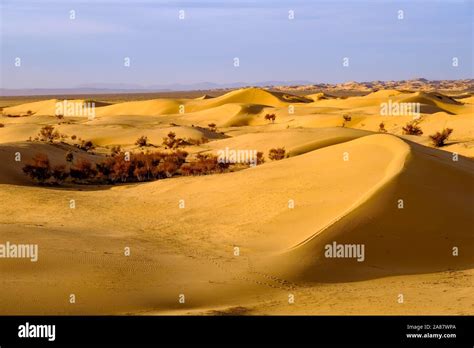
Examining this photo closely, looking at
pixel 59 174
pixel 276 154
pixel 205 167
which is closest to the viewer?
pixel 59 174

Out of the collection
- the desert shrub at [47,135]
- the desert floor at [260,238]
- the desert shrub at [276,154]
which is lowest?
the desert floor at [260,238]

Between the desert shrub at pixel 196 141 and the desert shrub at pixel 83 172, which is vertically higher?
the desert shrub at pixel 196 141

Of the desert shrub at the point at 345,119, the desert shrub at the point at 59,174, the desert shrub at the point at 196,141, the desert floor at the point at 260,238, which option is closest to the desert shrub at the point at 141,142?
the desert shrub at the point at 196,141

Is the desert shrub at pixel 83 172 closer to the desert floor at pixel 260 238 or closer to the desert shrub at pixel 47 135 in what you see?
the desert floor at pixel 260 238

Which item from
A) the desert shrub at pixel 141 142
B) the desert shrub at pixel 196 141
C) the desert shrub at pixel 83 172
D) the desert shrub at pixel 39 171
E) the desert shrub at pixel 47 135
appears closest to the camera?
the desert shrub at pixel 39 171

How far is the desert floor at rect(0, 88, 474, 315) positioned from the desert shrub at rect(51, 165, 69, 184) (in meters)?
0.90

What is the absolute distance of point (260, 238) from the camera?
37.7ft

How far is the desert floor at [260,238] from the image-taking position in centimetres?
785

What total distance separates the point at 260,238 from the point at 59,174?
35.1 feet

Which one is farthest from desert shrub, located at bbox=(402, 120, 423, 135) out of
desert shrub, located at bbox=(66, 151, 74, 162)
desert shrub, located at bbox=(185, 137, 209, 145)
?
desert shrub, located at bbox=(66, 151, 74, 162)

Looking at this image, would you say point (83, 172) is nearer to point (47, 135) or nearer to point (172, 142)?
point (172, 142)

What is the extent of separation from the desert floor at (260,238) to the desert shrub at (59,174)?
0.90 m

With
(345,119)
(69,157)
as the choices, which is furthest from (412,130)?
(69,157)

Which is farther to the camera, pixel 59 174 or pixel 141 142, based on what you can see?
pixel 141 142
